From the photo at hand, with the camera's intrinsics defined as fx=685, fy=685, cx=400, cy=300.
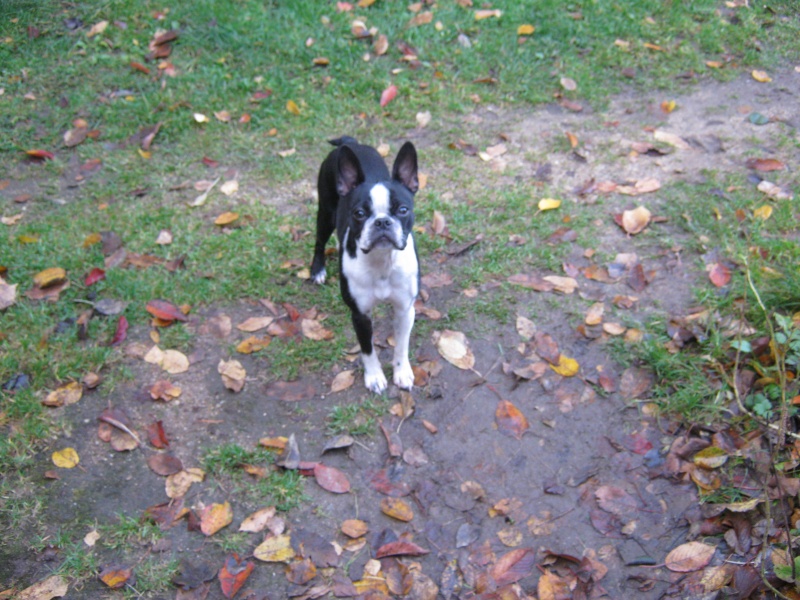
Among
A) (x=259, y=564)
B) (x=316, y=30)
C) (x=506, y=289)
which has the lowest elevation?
(x=259, y=564)

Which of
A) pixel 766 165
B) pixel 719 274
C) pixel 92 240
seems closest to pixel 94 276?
pixel 92 240

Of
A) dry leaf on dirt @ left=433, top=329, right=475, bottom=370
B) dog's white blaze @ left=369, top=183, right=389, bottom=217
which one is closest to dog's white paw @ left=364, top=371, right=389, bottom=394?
dry leaf on dirt @ left=433, top=329, right=475, bottom=370

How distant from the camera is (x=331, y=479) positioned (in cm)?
343

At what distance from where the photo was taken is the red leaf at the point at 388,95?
6105 millimetres

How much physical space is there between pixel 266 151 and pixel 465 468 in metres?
3.44

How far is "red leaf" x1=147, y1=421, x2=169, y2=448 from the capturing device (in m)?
3.58

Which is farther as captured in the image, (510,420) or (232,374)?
(232,374)

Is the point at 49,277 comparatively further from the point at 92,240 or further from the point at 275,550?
the point at 275,550

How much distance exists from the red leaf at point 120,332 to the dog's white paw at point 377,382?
61.3 inches

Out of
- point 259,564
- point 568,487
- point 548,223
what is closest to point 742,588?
point 568,487

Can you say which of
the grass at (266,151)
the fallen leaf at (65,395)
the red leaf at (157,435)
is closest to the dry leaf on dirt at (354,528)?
the grass at (266,151)

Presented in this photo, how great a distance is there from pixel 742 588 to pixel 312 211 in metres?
3.66

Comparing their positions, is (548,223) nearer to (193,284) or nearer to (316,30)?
(193,284)

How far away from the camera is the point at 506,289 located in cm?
441
